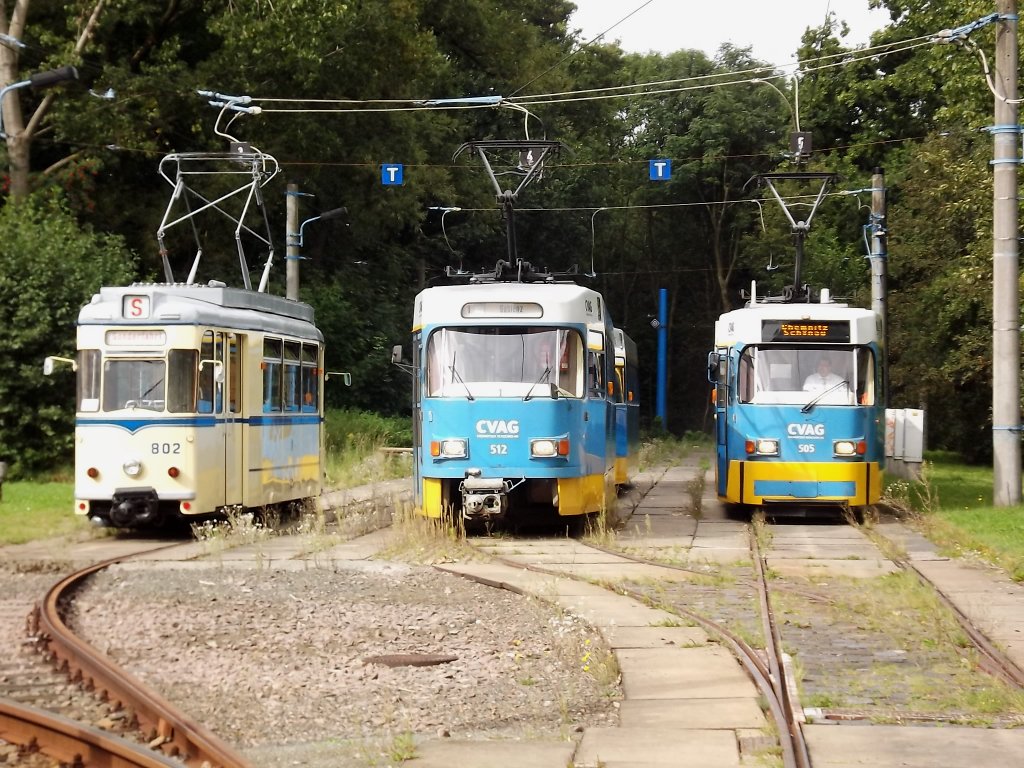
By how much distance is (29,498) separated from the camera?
23.2 m

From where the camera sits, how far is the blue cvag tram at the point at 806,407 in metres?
20.1

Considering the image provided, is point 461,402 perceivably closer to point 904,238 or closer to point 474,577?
point 474,577

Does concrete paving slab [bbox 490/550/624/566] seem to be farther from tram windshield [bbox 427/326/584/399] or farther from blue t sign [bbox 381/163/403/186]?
blue t sign [bbox 381/163/403/186]

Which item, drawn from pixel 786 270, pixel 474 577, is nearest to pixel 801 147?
pixel 474 577

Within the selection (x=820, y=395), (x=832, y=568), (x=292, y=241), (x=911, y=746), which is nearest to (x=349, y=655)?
(x=911, y=746)

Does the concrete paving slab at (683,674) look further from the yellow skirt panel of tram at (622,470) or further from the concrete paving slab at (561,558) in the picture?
the yellow skirt panel of tram at (622,470)

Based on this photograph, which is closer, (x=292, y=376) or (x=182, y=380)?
(x=182, y=380)

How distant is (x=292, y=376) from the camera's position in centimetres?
2103

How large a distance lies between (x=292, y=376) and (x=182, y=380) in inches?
137

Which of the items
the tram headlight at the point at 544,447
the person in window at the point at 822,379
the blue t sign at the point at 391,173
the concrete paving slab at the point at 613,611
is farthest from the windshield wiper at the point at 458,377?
the blue t sign at the point at 391,173

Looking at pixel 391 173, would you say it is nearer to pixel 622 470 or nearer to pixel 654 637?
pixel 622 470

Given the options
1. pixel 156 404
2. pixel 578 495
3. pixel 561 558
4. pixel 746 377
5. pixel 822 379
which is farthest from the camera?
pixel 746 377

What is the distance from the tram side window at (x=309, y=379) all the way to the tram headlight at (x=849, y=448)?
7.45 metres

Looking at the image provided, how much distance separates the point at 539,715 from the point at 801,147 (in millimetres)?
24833
